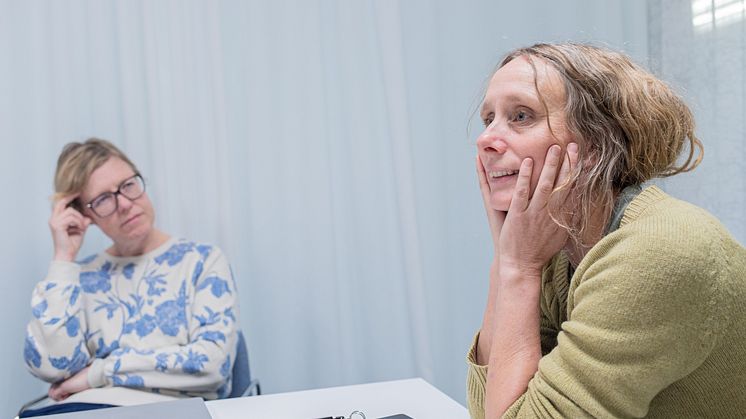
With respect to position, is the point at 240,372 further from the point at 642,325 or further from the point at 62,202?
the point at 642,325

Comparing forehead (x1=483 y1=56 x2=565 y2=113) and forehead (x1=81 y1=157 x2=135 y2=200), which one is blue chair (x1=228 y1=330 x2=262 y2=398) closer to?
forehead (x1=81 y1=157 x2=135 y2=200)

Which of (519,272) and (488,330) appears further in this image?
(488,330)

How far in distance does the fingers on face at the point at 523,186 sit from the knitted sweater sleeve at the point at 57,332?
61.4 inches

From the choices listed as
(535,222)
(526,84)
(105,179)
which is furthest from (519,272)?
(105,179)

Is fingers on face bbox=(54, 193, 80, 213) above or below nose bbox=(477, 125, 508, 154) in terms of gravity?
below

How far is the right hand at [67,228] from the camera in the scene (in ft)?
7.85

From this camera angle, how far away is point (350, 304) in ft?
9.98

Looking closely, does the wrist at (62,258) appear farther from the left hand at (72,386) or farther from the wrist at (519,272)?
the wrist at (519,272)

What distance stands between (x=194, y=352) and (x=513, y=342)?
1.25 metres

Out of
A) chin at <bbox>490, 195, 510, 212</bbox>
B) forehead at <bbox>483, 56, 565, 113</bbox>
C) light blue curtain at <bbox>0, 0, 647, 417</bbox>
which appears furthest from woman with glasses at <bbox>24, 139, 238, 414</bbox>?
forehead at <bbox>483, 56, 565, 113</bbox>

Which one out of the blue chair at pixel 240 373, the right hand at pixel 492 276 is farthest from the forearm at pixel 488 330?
the blue chair at pixel 240 373

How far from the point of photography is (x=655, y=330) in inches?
37.2

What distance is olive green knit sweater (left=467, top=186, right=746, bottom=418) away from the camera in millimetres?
946

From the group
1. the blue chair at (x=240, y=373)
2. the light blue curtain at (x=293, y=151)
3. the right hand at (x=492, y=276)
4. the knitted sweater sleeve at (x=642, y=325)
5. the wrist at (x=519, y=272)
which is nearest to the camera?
the knitted sweater sleeve at (x=642, y=325)
